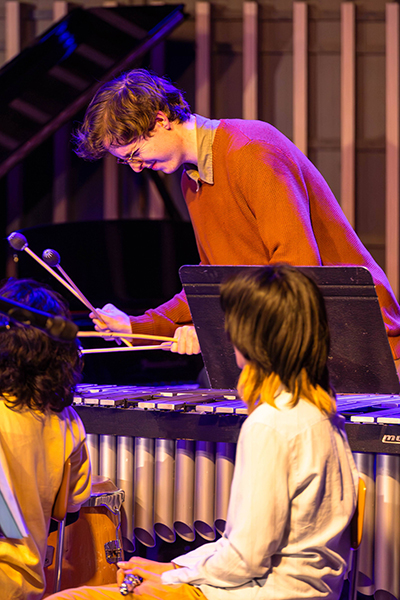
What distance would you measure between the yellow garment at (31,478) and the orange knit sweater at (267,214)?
0.70 meters

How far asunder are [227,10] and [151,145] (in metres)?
3.51

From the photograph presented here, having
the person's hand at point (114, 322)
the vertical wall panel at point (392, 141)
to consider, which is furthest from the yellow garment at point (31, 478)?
the vertical wall panel at point (392, 141)

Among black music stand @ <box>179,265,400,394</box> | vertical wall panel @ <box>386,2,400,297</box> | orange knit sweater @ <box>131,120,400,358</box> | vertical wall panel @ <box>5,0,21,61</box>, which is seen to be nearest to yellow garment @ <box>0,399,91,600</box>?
black music stand @ <box>179,265,400,394</box>

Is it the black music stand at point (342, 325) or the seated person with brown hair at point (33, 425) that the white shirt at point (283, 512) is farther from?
the seated person with brown hair at point (33, 425)

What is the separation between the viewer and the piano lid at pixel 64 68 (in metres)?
3.78

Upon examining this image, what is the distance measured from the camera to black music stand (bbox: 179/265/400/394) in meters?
1.62

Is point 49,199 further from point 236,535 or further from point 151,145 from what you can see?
point 236,535

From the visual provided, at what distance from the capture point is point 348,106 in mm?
5066

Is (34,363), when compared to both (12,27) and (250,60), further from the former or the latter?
Answer: (12,27)

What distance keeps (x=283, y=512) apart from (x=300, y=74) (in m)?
4.46

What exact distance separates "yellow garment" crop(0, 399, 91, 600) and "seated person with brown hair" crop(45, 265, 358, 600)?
497mm

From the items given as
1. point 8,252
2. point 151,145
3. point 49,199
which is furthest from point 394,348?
point 49,199

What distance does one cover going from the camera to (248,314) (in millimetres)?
1252

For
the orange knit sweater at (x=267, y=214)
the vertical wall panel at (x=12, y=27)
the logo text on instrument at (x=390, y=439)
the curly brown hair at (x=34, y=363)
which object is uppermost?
the vertical wall panel at (x=12, y=27)
